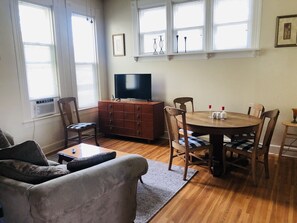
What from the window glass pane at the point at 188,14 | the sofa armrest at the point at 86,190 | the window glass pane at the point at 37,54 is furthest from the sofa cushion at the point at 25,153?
the window glass pane at the point at 188,14

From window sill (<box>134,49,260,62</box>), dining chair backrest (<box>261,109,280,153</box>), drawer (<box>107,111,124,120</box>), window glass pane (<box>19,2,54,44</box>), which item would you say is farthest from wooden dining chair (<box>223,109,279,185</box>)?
window glass pane (<box>19,2,54,44</box>)

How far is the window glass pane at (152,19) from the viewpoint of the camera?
4.57 m

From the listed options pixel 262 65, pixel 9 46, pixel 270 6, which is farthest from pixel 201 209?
pixel 9 46

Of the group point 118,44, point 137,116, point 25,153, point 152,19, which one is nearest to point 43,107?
point 137,116

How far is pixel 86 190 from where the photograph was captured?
1541 mm

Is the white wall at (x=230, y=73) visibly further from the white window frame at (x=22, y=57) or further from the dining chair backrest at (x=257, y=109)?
the white window frame at (x=22, y=57)

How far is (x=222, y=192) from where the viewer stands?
9.02 ft

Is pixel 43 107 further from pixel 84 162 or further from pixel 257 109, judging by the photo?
pixel 257 109

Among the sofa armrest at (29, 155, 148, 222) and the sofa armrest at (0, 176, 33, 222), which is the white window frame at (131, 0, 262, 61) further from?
the sofa armrest at (0, 176, 33, 222)

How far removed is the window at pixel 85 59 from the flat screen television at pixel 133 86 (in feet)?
1.89

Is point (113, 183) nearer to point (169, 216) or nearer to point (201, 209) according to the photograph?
point (169, 216)

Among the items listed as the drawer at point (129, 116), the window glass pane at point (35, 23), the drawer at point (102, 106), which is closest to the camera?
the window glass pane at point (35, 23)

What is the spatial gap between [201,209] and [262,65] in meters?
2.55

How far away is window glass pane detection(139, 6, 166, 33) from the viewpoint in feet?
15.0
